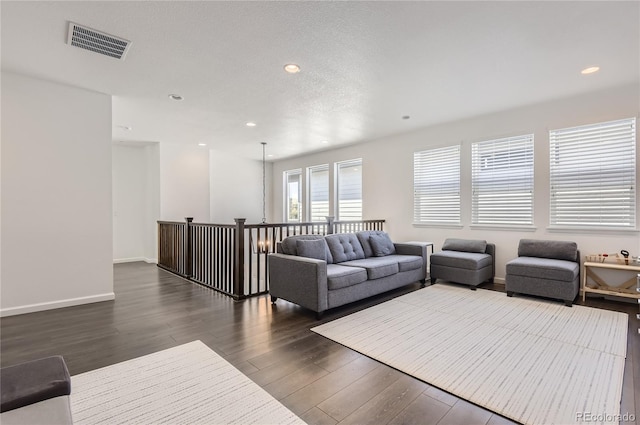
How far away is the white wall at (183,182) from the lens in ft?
23.1

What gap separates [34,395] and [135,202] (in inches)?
289

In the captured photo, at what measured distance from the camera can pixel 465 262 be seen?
15.1ft

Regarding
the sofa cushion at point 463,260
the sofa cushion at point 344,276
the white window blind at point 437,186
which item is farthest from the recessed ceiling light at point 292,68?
the sofa cushion at point 463,260

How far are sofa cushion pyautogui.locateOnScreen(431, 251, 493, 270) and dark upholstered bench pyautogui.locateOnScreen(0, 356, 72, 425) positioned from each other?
4.68 meters

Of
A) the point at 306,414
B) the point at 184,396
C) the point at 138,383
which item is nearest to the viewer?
the point at 306,414

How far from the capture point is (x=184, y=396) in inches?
77.6

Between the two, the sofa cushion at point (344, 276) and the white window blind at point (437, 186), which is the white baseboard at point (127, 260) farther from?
the white window blind at point (437, 186)

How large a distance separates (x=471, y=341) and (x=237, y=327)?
228cm

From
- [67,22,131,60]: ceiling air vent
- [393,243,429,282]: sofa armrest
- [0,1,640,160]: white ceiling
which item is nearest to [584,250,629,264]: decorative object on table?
[393,243,429,282]: sofa armrest

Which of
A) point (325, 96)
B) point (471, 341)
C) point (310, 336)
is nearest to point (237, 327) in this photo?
point (310, 336)

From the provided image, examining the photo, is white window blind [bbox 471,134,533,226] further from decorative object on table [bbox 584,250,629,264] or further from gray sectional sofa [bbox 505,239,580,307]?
decorative object on table [bbox 584,250,629,264]

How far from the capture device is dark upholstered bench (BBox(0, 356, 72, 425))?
1.08 m

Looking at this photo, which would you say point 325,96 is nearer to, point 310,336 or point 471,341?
point 310,336

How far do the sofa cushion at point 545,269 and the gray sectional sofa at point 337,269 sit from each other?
4.27 ft
